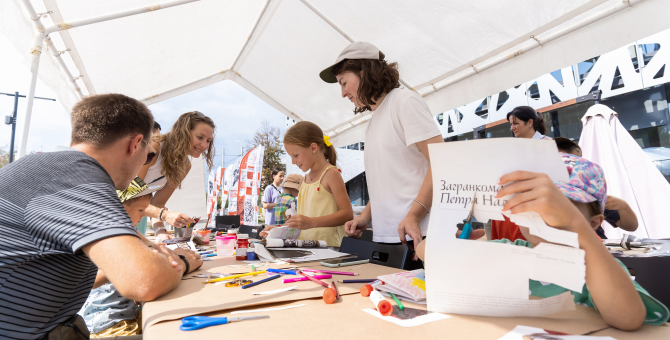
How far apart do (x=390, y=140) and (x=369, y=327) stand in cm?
114

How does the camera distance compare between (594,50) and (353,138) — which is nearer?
(594,50)

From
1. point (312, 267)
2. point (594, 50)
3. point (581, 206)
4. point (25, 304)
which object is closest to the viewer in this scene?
point (581, 206)

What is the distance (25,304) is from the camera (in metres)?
0.89

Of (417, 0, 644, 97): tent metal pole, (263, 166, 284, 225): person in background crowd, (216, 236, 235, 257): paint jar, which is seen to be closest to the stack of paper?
(216, 236, 235, 257): paint jar

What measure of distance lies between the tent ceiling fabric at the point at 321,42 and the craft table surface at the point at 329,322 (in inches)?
79.5

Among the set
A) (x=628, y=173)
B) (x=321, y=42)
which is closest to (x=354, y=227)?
(x=321, y=42)

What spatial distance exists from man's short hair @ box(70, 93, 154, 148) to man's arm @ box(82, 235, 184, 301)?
0.46 meters

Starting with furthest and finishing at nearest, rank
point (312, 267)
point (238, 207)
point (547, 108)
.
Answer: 1. point (238, 207)
2. point (547, 108)
3. point (312, 267)

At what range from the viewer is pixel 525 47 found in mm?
2582

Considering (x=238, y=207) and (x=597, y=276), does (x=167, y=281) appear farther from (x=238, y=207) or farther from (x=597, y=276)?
(x=238, y=207)

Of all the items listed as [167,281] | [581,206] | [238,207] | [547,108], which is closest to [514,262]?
[581,206]

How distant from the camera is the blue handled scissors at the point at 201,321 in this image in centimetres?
69

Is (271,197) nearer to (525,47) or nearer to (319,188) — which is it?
(319,188)

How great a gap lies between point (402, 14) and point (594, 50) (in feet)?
4.91
